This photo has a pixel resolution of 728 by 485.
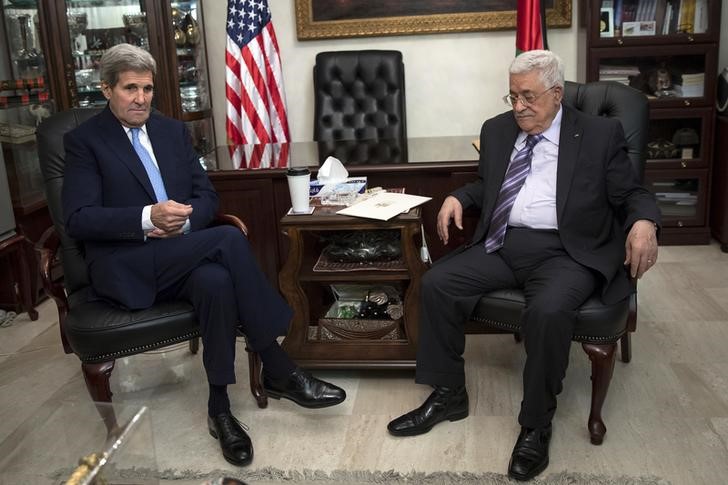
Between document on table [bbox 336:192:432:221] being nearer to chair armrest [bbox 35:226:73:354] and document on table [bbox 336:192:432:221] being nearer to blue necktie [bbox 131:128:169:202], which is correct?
blue necktie [bbox 131:128:169:202]

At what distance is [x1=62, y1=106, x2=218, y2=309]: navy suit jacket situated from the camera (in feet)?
7.14

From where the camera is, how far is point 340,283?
8.75 ft

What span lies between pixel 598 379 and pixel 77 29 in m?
3.28

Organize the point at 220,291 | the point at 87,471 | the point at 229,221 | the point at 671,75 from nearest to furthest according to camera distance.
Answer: the point at 87,471 → the point at 220,291 → the point at 229,221 → the point at 671,75

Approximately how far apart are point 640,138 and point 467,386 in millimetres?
962

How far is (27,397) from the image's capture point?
2.64m

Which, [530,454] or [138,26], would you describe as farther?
[138,26]

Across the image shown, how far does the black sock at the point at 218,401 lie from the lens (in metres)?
2.22

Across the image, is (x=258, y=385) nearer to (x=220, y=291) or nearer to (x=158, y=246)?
(x=220, y=291)

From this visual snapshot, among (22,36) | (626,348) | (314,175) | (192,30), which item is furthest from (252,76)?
(626,348)

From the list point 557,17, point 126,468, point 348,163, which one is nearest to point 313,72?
point 557,17

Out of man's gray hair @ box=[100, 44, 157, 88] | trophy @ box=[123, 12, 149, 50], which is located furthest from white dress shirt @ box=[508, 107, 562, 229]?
trophy @ box=[123, 12, 149, 50]

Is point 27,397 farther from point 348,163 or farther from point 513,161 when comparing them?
point 513,161

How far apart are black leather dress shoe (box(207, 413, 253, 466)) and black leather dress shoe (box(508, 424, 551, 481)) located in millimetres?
718
